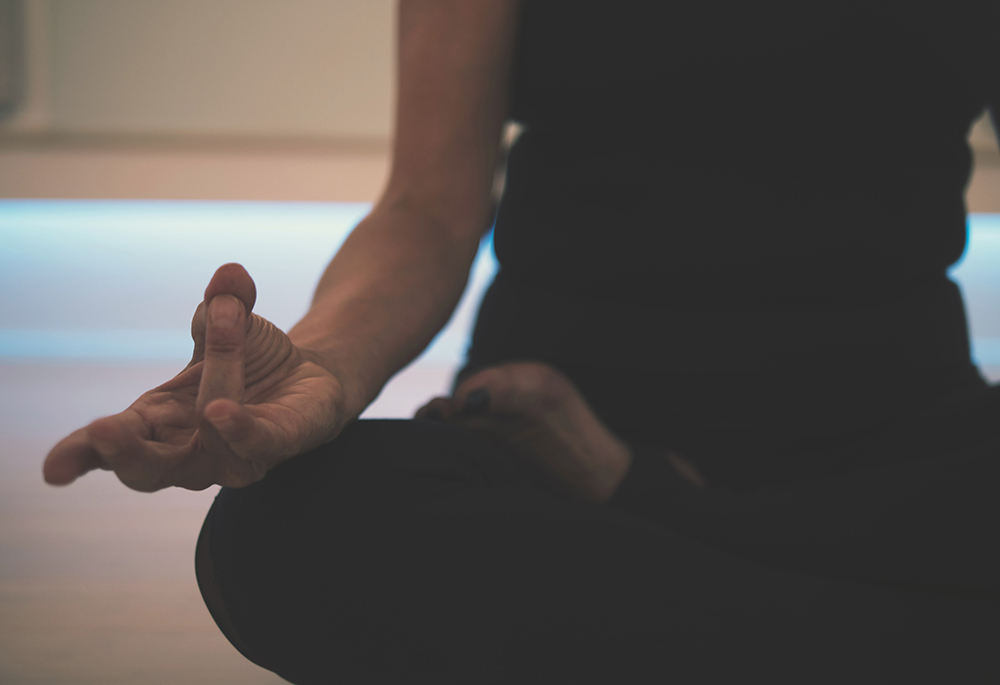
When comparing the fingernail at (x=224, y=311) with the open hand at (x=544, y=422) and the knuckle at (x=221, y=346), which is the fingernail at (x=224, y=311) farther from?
the open hand at (x=544, y=422)

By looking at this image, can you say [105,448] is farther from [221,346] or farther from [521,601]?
[521,601]

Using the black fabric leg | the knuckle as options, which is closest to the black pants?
the black fabric leg

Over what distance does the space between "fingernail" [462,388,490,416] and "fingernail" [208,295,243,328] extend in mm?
266

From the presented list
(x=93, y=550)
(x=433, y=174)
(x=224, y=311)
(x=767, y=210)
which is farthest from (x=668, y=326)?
(x=93, y=550)

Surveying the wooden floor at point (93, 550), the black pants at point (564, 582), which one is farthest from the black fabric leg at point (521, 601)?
the wooden floor at point (93, 550)

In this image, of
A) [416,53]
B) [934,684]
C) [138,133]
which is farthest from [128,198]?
[934,684]

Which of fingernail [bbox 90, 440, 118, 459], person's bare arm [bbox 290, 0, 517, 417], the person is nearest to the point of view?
fingernail [bbox 90, 440, 118, 459]

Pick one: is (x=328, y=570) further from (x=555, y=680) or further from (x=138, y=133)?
(x=138, y=133)

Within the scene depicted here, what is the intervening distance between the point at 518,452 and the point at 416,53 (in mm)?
373

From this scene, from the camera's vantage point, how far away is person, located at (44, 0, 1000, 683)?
1.27ft

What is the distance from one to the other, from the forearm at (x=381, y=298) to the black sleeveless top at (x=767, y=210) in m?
0.10

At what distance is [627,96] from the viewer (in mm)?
629

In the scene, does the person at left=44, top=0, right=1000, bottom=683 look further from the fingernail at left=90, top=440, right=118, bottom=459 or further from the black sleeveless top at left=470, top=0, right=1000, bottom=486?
the fingernail at left=90, top=440, right=118, bottom=459

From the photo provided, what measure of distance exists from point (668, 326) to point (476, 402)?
0.18 metres
